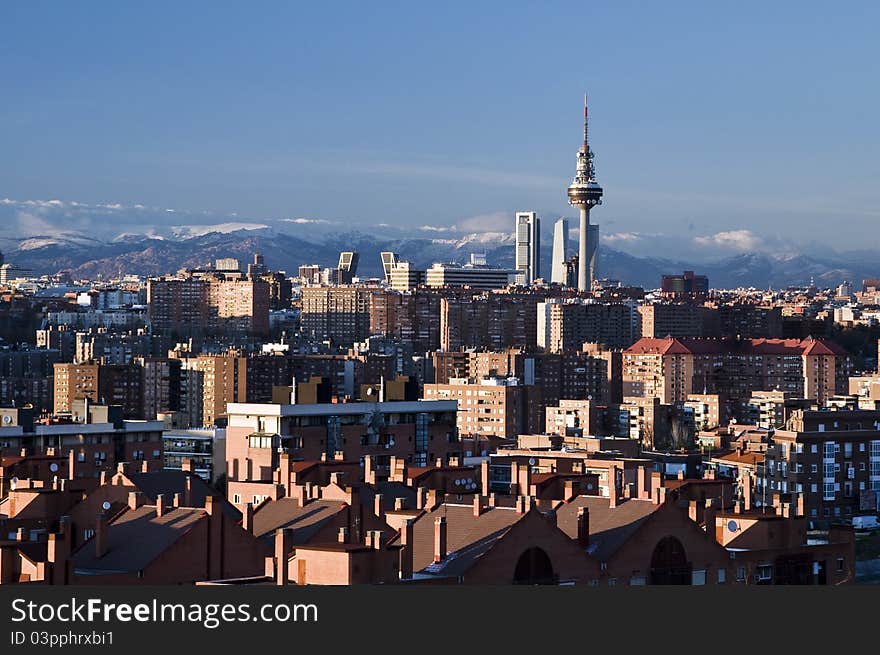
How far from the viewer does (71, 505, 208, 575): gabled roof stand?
1283cm

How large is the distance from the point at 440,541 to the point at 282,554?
111 cm

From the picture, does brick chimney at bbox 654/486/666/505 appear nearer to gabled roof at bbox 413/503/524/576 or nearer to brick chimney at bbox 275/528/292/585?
gabled roof at bbox 413/503/524/576

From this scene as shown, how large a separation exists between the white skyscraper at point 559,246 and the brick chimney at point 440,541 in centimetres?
14778

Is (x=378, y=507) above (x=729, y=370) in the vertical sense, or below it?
below

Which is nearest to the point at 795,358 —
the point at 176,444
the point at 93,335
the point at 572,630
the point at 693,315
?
the point at 693,315

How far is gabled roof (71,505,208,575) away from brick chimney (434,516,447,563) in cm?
149

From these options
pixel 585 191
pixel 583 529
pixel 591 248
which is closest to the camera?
pixel 583 529

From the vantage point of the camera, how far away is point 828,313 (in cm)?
8794

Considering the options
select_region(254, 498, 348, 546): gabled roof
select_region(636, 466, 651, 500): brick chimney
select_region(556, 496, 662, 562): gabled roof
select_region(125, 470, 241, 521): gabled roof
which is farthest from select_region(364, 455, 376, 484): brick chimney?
select_region(556, 496, 662, 562): gabled roof

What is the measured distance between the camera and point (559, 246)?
564 ft

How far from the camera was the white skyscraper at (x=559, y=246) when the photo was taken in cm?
16450

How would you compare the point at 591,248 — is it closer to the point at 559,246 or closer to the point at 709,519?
the point at 559,246

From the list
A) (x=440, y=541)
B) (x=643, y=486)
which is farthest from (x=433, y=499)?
(x=643, y=486)

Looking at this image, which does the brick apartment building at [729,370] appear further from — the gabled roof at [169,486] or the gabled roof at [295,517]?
the gabled roof at [295,517]
